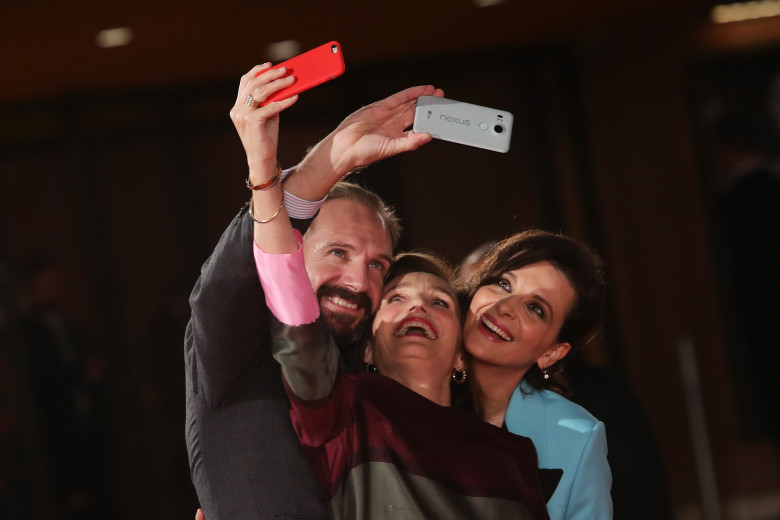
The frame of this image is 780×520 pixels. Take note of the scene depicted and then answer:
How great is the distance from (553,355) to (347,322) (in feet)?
1.11

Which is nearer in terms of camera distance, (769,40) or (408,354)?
(408,354)

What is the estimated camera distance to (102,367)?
375 cm

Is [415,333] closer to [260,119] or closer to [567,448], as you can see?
[567,448]

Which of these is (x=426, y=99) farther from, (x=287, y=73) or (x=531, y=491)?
(x=531, y=491)

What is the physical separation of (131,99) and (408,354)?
2281 millimetres

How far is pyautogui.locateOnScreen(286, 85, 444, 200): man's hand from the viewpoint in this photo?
46.3 inches

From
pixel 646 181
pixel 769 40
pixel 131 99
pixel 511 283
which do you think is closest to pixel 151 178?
pixel 131 99

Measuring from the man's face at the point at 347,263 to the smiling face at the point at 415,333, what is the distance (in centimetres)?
2

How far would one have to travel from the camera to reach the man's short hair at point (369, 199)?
143 cm

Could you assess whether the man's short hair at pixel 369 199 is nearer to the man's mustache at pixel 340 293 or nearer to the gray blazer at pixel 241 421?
the man's mustache at pixel 340 293

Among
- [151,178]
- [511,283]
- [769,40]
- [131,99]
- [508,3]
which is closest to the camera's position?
[511,283]

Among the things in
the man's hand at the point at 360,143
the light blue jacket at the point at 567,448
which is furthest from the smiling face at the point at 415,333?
the man's hand at the point at 360,143

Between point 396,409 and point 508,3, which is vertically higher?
point 508,3

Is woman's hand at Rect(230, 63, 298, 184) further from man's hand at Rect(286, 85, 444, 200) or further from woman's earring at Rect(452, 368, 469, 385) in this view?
woman's earring at Rect(452, 368, 469, 385)
